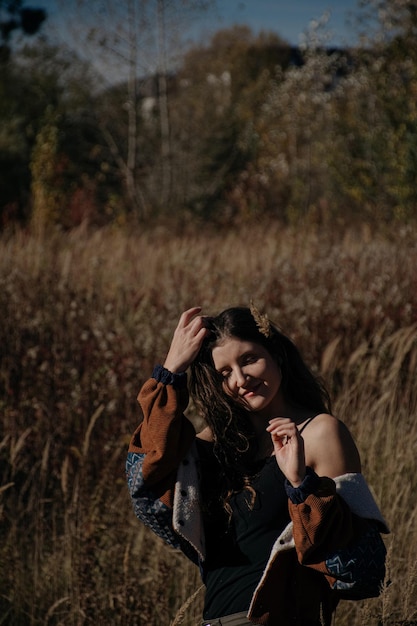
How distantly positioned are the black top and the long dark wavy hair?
66 millimetres

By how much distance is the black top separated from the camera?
2.06 metres

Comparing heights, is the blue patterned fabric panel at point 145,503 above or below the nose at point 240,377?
below

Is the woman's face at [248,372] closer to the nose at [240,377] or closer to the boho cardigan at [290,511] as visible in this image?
the nose at [240,377]

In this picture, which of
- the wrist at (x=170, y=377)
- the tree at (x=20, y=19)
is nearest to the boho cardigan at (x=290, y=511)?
the wrist at (x=170, y=377)

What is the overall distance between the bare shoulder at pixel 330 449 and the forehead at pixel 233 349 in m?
0.29

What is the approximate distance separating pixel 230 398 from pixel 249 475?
21 cm

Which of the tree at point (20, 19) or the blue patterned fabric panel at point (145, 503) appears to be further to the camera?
the tree at point (20, 19)

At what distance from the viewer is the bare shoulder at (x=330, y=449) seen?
6.41ft

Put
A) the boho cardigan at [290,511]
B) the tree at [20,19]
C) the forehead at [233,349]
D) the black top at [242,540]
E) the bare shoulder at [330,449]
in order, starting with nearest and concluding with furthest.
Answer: the boho cardigan at [290,511]
the bare shoulder at [330,449]
the black top at [242,540]
the forehead at [233,349]
the tree at [20,19]

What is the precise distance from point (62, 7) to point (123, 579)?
17.3 meters

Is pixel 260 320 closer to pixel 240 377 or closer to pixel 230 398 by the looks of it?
pixel 240 377

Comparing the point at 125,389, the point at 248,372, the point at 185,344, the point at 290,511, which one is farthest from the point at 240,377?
the point at 125,389

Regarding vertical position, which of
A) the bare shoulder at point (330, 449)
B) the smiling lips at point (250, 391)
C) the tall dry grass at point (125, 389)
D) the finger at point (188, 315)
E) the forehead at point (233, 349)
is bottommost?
the tall dry grass at point (125, 389)

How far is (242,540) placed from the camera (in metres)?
2.11
